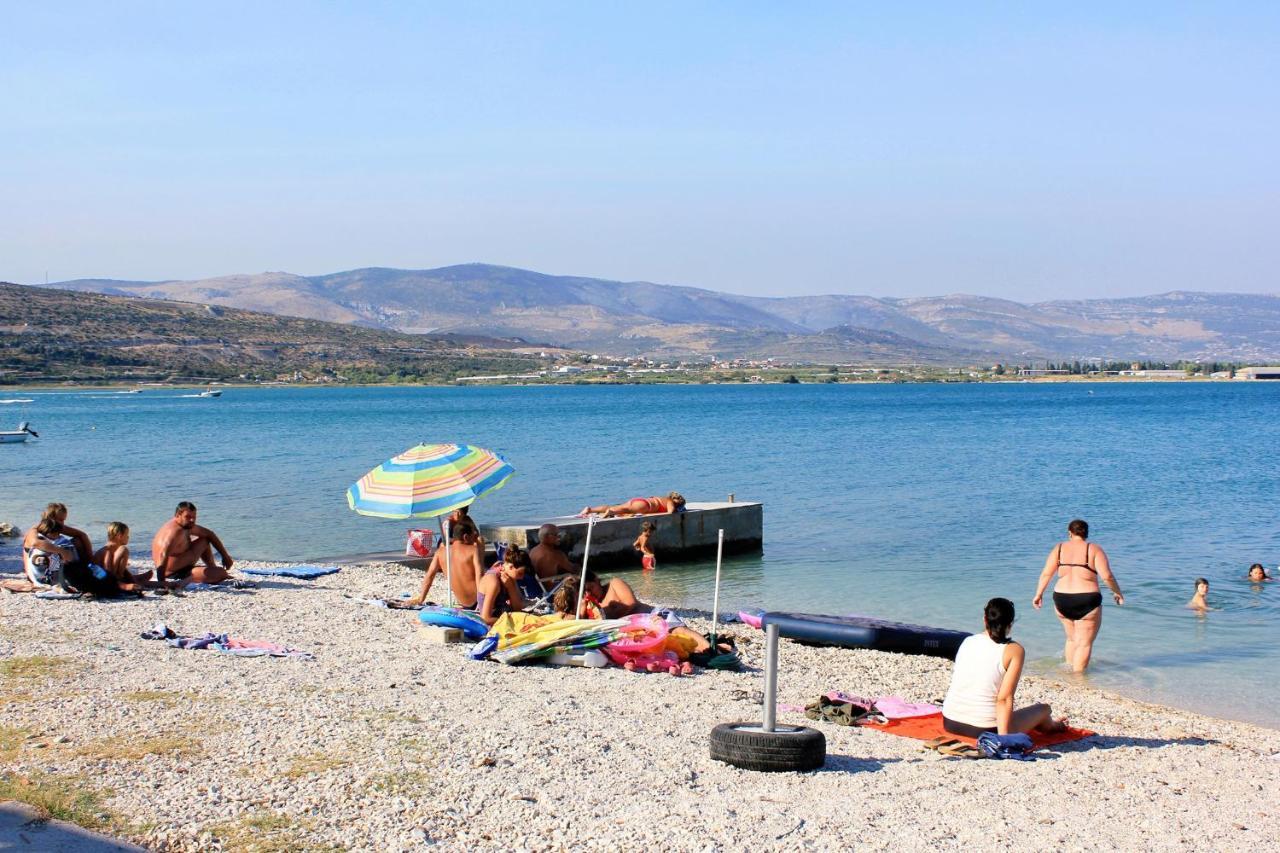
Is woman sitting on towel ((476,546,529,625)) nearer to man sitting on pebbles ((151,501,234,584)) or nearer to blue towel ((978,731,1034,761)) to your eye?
Answer: man sitting on pebbles ((151,501,234,584))

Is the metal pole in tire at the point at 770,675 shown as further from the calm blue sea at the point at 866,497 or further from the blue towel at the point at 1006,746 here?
the calm blue sea at the point at 866,497

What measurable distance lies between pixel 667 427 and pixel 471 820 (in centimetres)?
6461

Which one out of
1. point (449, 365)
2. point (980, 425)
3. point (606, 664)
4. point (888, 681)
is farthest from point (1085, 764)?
point (449, 365)

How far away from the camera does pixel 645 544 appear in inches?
771

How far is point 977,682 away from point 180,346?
14828cm

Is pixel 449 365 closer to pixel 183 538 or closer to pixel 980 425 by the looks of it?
pixel 980 425

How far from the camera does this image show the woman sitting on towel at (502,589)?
1179cm

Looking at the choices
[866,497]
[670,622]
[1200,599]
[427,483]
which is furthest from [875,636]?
[866,497]

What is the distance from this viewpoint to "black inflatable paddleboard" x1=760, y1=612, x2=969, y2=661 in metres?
12.9

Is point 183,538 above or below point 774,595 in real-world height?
above

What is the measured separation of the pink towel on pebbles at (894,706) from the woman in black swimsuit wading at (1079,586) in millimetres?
2793

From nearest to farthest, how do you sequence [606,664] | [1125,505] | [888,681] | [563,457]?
[606,664] → [888,681] → [1125,505] → [563,457]

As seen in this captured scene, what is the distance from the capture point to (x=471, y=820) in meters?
6.47

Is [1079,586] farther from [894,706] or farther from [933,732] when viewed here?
[933,732]
